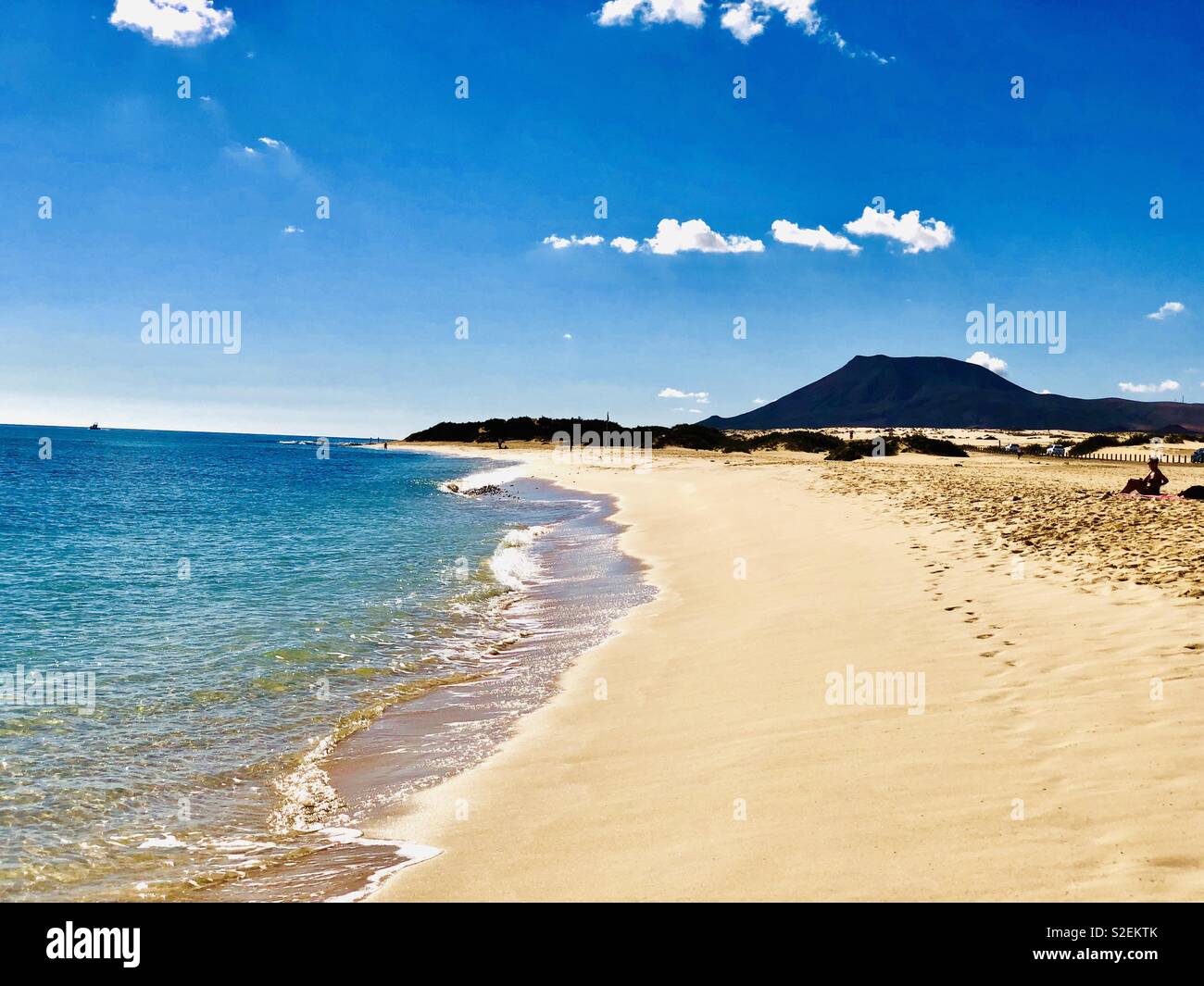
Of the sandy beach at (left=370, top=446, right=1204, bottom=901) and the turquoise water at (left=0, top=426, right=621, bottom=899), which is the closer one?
the sandy beach at (left=370, top=446, right=1204, bottom=901)

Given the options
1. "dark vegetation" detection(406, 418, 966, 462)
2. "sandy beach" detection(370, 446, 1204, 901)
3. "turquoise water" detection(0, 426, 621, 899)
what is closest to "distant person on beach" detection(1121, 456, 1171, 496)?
"sandy beach" detection(370, 446, 1204, 901)

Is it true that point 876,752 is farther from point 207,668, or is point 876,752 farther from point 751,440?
point 751,440

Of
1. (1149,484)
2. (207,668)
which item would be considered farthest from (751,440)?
(207,668)

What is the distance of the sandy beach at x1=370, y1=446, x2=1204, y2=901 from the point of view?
4734 mm

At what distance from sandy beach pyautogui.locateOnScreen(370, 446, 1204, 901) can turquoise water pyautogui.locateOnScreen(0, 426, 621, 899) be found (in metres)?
2.13

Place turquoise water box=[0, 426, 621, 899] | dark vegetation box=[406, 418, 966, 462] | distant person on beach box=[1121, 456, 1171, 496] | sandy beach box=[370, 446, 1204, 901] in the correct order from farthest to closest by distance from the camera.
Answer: dark vegetation box=[406, 418, 966, 462], distant person on beach box=[1121, 456, 1171, 496], turquoise water box=[0, 426, 621, 899], sandy beach box=[370, 446, 1204, 901]

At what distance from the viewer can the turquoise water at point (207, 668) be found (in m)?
6.70

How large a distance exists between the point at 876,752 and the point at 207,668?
435 inches

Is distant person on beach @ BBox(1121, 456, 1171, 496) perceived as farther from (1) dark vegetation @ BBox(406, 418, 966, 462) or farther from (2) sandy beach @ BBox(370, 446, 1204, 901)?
(1) dark vegetation @ BBox(406, 418, 966, 462)

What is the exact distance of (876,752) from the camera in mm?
6703

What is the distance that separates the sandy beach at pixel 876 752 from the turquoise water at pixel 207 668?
2133 millimetres

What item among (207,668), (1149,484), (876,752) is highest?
(1149,484)

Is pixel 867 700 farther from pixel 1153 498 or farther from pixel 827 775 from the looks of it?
pixel 1153 498
